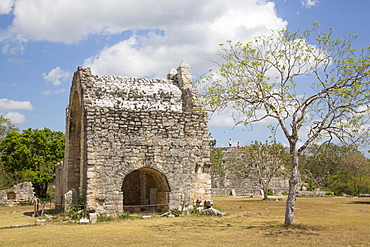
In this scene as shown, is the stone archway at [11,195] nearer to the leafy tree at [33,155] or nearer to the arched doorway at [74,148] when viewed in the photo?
the leafy tree at [33,155]

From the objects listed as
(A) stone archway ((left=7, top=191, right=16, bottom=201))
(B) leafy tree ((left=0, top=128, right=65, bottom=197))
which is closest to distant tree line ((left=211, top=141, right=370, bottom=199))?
(B) leafy tree ((left=0, top=128, right=65, bottom=197))

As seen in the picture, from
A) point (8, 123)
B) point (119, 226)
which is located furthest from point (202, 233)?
point (8, 123)

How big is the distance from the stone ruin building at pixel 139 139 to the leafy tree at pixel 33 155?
15479mm

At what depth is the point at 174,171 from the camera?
16.0 m

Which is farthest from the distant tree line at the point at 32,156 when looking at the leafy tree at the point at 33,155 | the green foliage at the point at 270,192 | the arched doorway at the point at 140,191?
the green foliage at the point at 270,192

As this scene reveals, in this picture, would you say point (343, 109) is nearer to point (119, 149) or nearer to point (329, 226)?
point (329, 226)

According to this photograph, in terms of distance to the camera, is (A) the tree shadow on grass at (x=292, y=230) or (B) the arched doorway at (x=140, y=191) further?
(B) the arched doorway at (x=140, y=191)

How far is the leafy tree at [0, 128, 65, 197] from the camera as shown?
30391mm

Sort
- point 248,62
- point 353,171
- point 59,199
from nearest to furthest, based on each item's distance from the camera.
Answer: point 248,62 < point 59,199 < point 353,171

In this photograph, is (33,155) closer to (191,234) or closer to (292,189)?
(191,234)

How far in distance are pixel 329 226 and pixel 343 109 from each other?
3.88 metres

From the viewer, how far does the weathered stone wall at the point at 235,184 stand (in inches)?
1555

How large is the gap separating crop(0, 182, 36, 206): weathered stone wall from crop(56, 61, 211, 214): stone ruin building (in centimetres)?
1356

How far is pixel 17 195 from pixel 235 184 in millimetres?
22494
